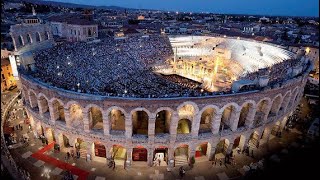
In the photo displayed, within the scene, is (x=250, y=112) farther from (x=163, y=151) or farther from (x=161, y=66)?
(x=161, y=66)

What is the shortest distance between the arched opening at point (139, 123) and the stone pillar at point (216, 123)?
848 cm

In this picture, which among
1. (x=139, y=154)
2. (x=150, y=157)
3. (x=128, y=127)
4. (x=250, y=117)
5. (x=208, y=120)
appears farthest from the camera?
(x=208, y=120)

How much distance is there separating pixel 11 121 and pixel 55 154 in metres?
12.6

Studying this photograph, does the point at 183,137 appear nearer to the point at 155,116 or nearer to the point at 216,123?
the point at 216,123

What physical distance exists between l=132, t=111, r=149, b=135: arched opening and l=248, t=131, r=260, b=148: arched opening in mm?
14885

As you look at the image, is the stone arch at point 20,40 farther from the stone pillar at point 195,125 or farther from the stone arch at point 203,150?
the stone arch at point 203,150

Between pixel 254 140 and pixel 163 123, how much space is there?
13247mm

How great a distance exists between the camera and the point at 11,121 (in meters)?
38.8

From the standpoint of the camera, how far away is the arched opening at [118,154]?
30.6 meters

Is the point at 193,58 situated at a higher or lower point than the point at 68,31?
lower

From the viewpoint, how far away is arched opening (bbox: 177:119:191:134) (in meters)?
32.2

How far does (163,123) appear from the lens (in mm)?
33688

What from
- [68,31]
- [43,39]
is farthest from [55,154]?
[68,31]

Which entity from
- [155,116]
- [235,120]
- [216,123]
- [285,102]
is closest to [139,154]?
[155,116]
